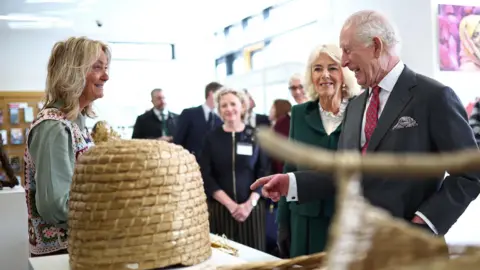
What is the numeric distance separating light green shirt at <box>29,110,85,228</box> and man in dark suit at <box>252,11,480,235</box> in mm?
563

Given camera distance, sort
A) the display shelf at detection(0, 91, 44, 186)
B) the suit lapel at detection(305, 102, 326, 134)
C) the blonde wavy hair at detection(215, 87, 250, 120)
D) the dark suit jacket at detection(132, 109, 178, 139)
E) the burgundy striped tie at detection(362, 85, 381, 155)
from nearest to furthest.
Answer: the burgundy striped tie at detection(362, 85, 381, 155)
the suit lapel at detection(305, 102, 326, 134)
the blonde wavy hair at detection(215, 87, 250, 120)
the dark suit jacket at detection(132, 109, 178, 139)
the display shelf at detection(0, 91, 44, 186)

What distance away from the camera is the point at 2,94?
9961 mm

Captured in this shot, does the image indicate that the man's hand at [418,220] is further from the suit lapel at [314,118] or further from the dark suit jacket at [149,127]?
the dark suit jacket at [149,127]

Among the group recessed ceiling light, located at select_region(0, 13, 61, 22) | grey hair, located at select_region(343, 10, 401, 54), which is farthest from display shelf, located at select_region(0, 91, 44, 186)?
grey hair, located at select_region(343, 10, 401, 54)

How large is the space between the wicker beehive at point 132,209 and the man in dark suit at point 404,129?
1.28ft

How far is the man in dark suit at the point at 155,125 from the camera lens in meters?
6.95

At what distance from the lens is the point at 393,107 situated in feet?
5.89

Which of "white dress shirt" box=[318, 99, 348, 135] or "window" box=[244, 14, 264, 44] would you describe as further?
"window" box=[244, 14, 264, 44]

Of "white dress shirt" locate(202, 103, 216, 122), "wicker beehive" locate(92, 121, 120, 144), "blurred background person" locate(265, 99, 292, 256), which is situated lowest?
"blurred background person" locate(265, 99, 292, 256)

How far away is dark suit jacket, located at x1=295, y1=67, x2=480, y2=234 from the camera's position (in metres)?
1.70

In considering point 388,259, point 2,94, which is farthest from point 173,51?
point 388,259

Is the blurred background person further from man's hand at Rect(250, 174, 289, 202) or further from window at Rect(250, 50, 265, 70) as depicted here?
window at Rect(250, 50, 265, 70)

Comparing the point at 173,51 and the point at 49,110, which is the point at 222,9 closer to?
the point at 173,51

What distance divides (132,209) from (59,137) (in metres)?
0.55
